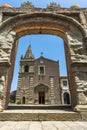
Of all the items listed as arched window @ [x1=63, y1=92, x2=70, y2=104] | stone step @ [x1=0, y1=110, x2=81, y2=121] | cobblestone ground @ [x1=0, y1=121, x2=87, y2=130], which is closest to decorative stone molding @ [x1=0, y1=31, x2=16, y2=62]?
stone step @ [x1=0, y1=110, x2=81, y2=121]

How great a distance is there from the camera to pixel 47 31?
5941 mm

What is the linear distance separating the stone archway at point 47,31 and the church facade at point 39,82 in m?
17.3

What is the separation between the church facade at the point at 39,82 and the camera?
869 inches

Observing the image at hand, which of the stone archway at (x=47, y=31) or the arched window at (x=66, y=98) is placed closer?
the stone archway at (x=47, y=31)

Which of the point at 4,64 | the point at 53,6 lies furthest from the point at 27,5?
the point at 4,64

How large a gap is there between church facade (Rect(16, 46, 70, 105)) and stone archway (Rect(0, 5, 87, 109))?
17310 mm

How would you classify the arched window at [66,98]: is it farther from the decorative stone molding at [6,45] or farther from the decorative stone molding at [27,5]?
the decorative stone molding at [6,45]

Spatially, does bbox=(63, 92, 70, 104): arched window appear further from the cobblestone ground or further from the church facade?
the cobblestone ground

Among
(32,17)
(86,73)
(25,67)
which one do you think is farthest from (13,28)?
(25,67)

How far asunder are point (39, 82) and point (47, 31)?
61.9ft

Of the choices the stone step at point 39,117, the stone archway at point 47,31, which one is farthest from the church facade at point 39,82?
the stone step at point 39,117

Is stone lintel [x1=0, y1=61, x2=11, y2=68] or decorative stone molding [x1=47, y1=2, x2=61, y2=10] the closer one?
stone lintel [x1=0, y1=61, x2=11, y2=68]

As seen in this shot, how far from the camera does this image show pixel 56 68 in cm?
2673

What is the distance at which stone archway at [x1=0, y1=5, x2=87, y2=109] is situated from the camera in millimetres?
4320
